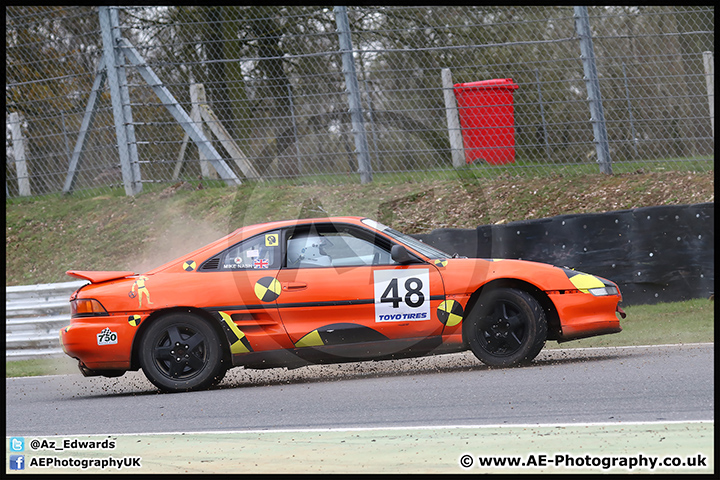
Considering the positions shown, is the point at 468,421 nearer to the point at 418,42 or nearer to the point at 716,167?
the point at 716,167

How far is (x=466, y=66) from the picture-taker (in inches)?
519

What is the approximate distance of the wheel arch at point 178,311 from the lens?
21.7 ft

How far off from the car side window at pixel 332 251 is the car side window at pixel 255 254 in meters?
0.13

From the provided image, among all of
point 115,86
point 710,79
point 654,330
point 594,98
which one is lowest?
point 654,330

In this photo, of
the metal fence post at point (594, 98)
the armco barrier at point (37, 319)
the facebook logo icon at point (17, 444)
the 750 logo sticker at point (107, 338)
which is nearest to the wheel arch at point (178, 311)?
the 750 logo sticker at point (107, 338)

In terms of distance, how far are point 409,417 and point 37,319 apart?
716cm

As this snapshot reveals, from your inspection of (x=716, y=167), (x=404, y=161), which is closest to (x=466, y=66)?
(x=404, y=161)

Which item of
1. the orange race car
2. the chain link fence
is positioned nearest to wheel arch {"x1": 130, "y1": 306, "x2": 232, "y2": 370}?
the orange race car

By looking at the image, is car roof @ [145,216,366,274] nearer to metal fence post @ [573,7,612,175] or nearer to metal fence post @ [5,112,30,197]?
metal fence post @ [573,7,612,175]

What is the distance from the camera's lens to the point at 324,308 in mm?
6512

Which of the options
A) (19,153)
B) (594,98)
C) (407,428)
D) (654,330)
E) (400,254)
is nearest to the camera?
(407,428)

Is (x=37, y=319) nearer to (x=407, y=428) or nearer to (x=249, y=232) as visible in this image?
(x=249, y=232)

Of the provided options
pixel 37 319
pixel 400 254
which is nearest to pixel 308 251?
pixel 400 254

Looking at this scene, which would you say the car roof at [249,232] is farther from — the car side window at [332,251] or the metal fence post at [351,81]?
the metal fence post at [351,81]
